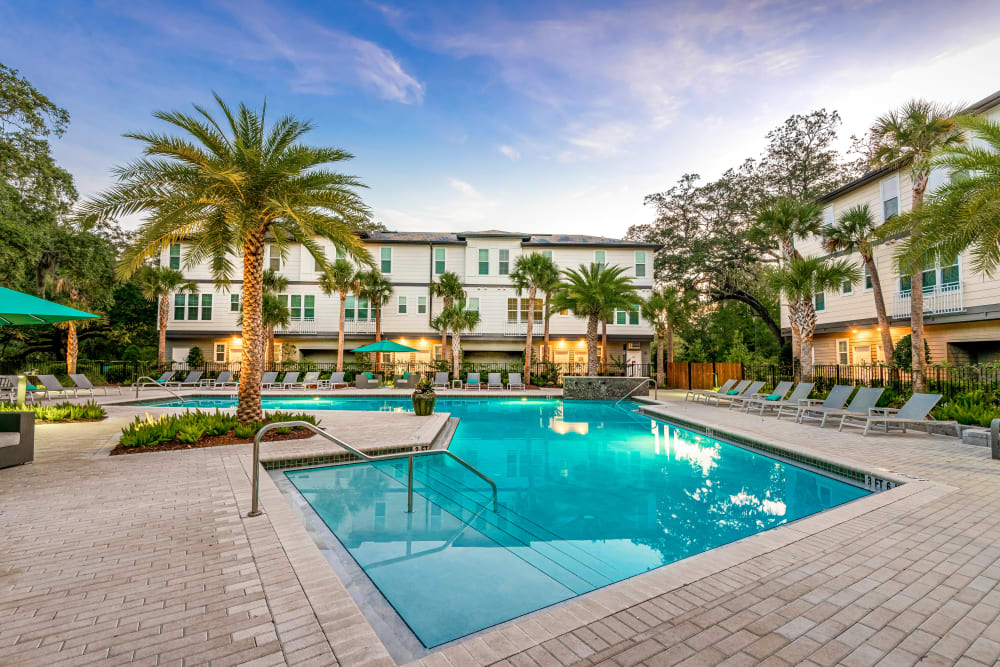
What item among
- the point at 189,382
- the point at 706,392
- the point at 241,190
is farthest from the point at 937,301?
the point at 189,382

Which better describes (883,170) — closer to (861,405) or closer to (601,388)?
(861,405)

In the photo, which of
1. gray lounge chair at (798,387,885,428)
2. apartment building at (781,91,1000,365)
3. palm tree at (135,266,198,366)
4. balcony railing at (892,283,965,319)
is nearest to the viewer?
gray lounge chair at (798,387,885,428)

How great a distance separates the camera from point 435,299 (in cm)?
2952

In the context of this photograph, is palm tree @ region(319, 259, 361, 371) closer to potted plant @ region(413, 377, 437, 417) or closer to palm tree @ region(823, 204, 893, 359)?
potted plant @ region(413, 377, 437, 417)

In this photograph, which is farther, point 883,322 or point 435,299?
point 435,299

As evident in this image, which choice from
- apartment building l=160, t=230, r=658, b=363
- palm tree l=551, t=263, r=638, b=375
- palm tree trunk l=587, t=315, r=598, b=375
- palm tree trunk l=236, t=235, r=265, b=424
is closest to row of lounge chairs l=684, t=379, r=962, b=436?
palm tree trunk l=587, t=315, r=598, b=375

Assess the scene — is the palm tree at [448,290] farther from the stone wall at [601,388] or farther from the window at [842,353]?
the window at [842,353]

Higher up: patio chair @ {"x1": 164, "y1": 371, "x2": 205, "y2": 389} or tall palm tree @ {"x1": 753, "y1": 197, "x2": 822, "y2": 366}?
tall palm tree @ {"x1": 753, "y1": 197, "x2": 822, "y2": 366}

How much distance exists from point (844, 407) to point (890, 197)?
1133cm

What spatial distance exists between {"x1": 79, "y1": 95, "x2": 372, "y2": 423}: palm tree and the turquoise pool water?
4289mm

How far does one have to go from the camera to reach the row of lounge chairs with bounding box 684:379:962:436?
979 centimetres

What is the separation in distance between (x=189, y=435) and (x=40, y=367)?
85.3 ft

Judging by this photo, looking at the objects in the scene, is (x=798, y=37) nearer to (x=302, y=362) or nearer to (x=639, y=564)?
(x=639, y=564)

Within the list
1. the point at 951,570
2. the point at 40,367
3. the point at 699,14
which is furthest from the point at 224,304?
the point at 951,570
